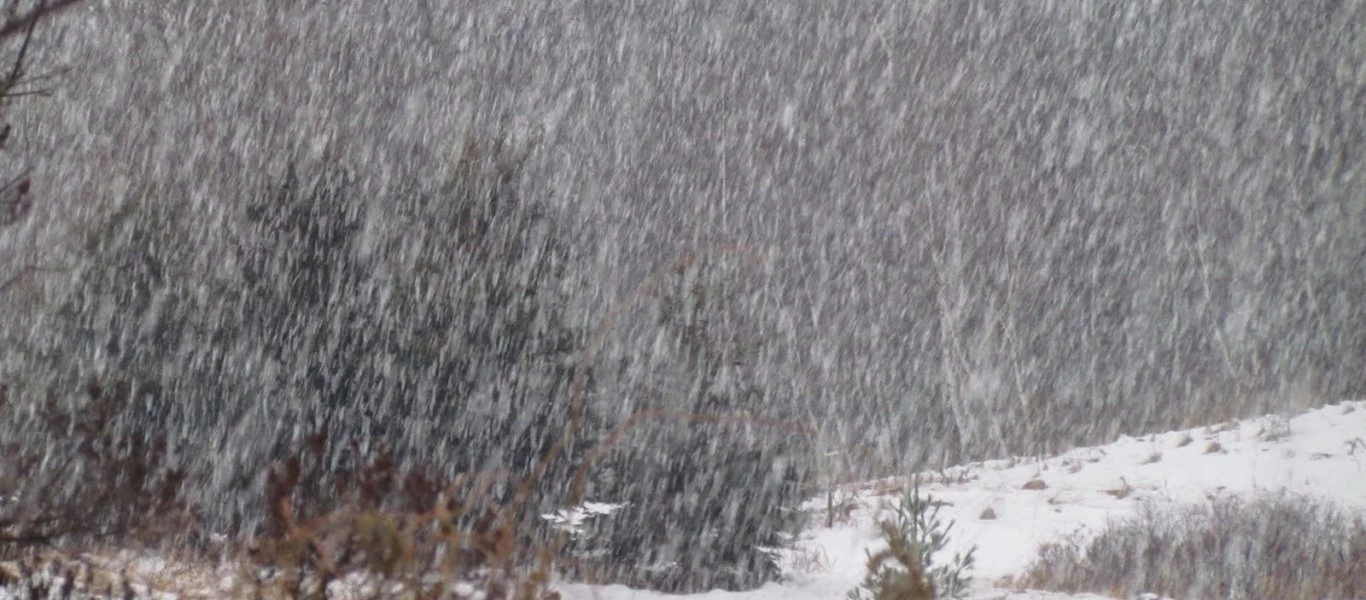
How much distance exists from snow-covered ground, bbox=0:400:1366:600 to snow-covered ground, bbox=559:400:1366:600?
0.06 feet

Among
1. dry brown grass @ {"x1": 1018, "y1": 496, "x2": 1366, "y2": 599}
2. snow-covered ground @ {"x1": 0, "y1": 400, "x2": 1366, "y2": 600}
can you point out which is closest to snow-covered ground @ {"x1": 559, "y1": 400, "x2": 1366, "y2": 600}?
snow-covered ground @ {"x1": 0, "y1": 400, "x2": 1366, "y2": 600}

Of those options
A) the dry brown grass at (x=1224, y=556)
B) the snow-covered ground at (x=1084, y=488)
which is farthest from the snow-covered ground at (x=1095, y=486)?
the dry brown grass at (x=1224, y=556)

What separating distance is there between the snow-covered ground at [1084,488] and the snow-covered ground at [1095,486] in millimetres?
17

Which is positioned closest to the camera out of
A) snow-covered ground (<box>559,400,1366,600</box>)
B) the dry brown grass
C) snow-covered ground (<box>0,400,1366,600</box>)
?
the dry brown grass

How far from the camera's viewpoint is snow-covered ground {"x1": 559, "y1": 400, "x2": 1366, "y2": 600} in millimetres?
10820

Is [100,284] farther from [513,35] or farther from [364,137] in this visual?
[513,35]

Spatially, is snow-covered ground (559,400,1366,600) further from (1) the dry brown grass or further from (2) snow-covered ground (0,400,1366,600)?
(1) the dry brown grass

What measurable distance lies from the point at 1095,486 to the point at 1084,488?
171mm

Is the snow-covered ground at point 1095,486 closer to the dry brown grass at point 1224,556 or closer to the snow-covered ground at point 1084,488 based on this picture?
the snow-covered ground at point 1084,488

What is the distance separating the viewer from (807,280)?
27891 millimetres

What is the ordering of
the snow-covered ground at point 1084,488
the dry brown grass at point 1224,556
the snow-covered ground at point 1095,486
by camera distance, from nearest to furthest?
the dry brown grass at point 1224,556
the snow-covered ground at point 1084,488
the snow-covered ground at point 1095,486

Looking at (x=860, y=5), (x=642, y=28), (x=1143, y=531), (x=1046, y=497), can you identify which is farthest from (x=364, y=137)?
(x=860, y=5)

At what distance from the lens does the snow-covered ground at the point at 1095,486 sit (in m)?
10.8

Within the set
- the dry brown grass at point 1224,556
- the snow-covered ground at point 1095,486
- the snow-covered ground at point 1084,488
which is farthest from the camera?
the snow-covered ground at point 1095,486
